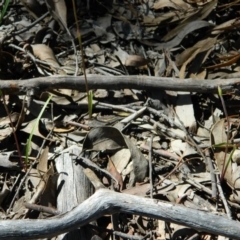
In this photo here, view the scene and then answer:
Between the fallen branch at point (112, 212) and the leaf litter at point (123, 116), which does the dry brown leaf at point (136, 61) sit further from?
the fallen branch at point (112, 212)

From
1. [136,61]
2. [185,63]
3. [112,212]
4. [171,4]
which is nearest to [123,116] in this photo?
[136,61]

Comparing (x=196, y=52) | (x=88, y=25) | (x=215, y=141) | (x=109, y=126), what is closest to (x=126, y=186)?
(x=109, y=126)

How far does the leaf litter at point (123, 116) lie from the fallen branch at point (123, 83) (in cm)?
5

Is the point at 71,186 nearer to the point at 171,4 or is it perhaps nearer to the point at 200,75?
the point at 200,75

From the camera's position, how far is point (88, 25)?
316cm

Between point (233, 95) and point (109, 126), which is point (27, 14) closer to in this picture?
point (109, 126)

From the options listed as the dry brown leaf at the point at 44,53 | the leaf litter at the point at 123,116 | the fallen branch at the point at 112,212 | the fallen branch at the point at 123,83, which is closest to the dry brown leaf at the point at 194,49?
the leaf litter at the point at 123,116

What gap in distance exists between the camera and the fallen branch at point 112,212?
2057 millimetres

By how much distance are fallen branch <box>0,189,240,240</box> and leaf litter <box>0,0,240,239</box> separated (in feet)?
0.59

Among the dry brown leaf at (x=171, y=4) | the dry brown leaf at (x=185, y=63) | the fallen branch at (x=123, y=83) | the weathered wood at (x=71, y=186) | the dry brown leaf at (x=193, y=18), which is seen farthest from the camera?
the dry brown leaf at (x=171, y=4)

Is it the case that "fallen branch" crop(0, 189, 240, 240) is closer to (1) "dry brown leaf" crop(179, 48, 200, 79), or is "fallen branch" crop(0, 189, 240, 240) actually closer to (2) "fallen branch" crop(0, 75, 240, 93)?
(2) "fallen branch" crop(0, 75, 240, 93)

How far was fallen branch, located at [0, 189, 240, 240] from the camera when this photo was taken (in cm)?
206

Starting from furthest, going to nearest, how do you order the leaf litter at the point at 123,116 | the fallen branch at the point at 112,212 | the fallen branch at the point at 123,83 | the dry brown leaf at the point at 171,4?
the dry brown leaf at the point at 171,4 < the fallen branch at the point at 123,83 < the leaf litter at the point at 123,116 < the fallen branch at the point at 112,212

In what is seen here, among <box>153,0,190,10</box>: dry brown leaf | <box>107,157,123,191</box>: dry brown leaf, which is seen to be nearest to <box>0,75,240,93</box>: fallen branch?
<box>107,157,123,191</box>: dry brown leaf
